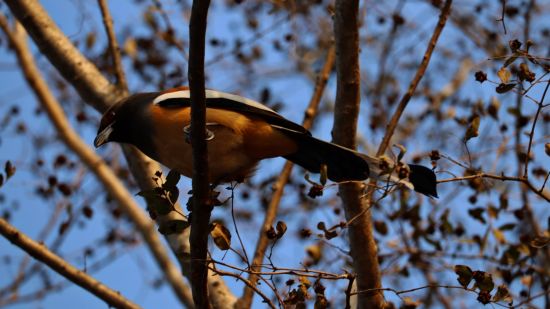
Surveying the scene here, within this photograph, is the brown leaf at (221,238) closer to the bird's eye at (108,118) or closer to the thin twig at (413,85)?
the thin twig at (413,85)

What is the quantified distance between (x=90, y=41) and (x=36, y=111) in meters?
1.17

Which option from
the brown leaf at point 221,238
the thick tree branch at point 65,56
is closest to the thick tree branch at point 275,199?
the brown leaf at point 221,238

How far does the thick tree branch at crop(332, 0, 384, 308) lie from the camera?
3289 millimetres

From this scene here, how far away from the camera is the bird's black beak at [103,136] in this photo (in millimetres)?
3861

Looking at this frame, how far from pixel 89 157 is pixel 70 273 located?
269 cm

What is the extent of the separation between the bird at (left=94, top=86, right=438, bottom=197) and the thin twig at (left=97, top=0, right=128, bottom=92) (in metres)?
0.94

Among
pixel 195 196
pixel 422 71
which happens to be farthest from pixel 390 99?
pixel 195 196

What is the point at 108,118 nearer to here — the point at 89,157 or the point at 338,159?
the point at 338,159

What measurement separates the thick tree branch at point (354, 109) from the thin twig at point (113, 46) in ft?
6.46

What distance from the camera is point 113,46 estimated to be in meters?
4.89

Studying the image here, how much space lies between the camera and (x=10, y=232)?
3494 millimetres

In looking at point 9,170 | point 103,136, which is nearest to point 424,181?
point 103,136

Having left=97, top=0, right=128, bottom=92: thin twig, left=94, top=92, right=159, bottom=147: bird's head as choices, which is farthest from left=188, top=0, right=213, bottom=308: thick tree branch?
left=97, top=0, right=128, bottom=92: thin twig

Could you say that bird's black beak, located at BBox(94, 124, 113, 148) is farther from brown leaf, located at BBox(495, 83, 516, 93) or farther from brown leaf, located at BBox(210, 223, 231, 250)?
brown leaf, located at BBox(495, 83, 516, 93)
